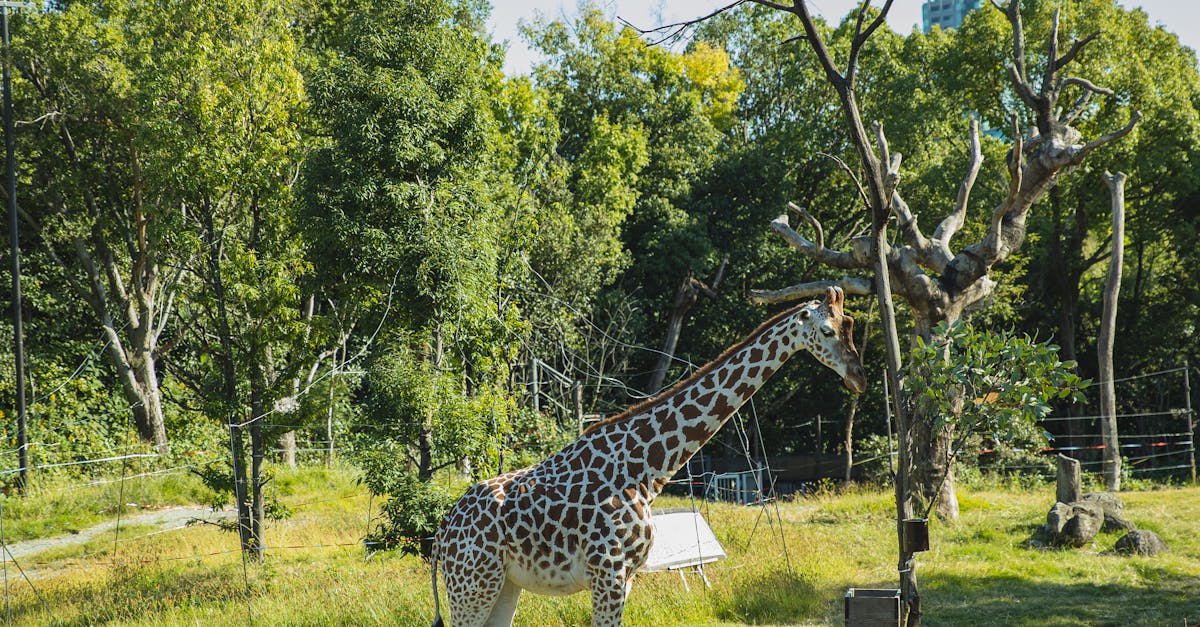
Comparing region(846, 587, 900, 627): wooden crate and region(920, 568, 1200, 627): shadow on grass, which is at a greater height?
region(846, 587, 900, 627): wooden crate

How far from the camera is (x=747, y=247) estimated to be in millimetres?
24391

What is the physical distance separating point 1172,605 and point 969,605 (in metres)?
1.75

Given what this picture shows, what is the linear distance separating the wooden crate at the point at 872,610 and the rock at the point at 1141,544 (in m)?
5.74

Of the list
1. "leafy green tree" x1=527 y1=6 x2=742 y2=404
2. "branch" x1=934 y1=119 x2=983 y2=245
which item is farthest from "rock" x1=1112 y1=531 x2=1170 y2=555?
"leafy green tree" x1=527 y1=6 x2=742 y2=404

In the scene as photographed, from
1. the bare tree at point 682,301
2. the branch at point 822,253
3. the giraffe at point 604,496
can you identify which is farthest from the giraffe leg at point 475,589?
the bare tree at point 682,301

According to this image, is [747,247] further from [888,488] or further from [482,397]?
[482,397]

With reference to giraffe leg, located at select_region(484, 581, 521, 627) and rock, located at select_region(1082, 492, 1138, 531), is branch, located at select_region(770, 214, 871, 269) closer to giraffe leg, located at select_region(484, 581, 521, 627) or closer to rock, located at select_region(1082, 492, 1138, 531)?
rock, located at select_region(1082, 492, 1138, 531)

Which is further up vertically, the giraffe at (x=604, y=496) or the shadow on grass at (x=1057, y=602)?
the giraffe at (x=604, y=496)

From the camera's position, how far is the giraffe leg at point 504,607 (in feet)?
21.7

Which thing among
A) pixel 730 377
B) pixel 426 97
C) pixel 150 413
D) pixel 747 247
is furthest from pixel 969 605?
pixel 150 413

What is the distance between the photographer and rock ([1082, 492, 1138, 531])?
1175 centimetres

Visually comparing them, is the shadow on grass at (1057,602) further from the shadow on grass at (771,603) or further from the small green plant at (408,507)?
the small green plant at (408,507)

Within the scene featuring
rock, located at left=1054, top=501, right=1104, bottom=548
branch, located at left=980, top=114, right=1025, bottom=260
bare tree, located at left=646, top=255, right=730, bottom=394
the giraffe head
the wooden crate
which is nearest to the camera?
the giraffe head

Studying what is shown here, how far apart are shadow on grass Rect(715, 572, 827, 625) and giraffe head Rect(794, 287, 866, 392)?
326 cm
